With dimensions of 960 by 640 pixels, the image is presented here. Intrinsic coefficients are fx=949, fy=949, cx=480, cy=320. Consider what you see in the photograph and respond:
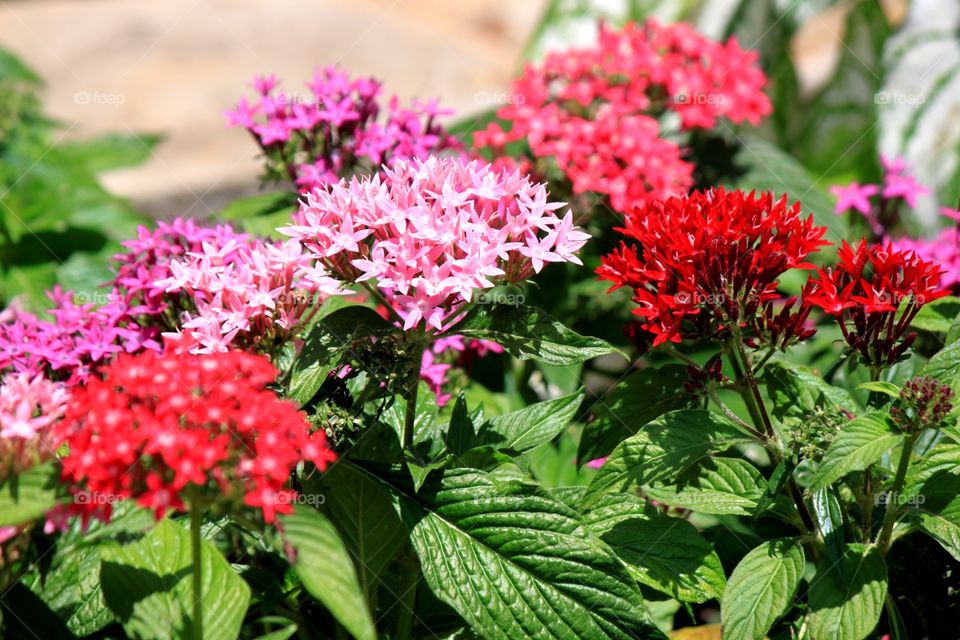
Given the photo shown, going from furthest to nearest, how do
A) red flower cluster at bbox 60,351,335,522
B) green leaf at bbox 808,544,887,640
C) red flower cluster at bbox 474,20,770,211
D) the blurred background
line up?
the blurred background < red flower cluster at bbox 474,20,770,211 < green leaf at bbox 808,544,887,640 < red flower cluster at bbox 60,351,335,522

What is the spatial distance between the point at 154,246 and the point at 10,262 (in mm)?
1140

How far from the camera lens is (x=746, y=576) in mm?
1307

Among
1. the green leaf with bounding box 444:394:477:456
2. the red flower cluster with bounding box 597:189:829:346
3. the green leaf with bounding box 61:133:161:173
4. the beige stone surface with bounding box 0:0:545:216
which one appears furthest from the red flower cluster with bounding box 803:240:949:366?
the beige stone surface with bounding box 0:0:545:216

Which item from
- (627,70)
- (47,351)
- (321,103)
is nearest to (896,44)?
(627,70)

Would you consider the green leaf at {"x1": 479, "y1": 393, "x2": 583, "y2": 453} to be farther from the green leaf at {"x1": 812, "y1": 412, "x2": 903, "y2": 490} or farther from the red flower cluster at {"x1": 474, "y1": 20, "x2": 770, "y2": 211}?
the red flower cluster at {"x1": 474, "y1": 20, "x2": 770, "y2": 211}

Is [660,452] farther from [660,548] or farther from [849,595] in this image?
[849,595]

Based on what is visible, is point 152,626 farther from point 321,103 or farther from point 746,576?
point 321,103

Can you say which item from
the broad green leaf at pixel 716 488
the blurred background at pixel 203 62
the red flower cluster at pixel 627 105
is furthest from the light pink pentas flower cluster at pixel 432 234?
the blurred background at pixel 203 62

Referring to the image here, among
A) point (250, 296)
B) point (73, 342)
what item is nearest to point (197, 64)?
point (73, 342)

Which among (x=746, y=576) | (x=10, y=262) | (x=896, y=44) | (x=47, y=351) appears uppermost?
(x=896, y=44)

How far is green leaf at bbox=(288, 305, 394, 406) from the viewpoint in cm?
129

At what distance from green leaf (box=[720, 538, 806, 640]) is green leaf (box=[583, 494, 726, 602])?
0.25 ft

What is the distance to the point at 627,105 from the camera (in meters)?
2.46

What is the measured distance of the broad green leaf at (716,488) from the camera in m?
1.34
